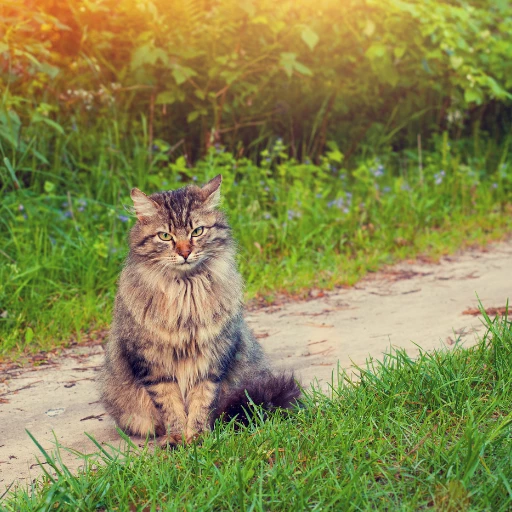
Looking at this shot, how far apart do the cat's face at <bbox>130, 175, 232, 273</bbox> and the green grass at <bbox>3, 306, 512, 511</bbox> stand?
0.76 meters

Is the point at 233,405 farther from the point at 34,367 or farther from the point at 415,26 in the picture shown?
the point at 415,26

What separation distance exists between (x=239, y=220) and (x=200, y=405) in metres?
2.62

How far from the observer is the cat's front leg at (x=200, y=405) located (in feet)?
10.1

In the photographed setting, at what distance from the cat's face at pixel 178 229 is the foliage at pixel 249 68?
78.8 inches

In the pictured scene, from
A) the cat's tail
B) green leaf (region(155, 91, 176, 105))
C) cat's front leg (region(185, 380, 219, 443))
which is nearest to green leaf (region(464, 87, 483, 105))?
green leaf (region(155, 91, 176, 105))

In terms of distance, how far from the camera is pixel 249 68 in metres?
6.26

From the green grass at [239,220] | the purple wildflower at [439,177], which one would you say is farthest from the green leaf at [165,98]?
the purple wildflower at [439,177]

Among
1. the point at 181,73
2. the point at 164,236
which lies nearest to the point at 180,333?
the point at 164,236

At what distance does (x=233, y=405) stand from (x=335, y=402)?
42cm

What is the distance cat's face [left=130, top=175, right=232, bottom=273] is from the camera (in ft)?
10.4

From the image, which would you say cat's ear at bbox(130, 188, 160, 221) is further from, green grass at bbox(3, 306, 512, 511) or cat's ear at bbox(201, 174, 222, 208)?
green grass at bbox(3, 306, 512, 511)

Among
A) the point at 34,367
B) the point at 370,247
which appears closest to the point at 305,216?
the point at 370,247

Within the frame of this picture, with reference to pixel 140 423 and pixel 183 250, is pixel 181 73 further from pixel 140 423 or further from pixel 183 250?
pixel 140 423

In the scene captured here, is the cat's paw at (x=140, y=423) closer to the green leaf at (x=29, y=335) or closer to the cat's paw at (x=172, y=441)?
the cat's paw at (x=172, y=441)
